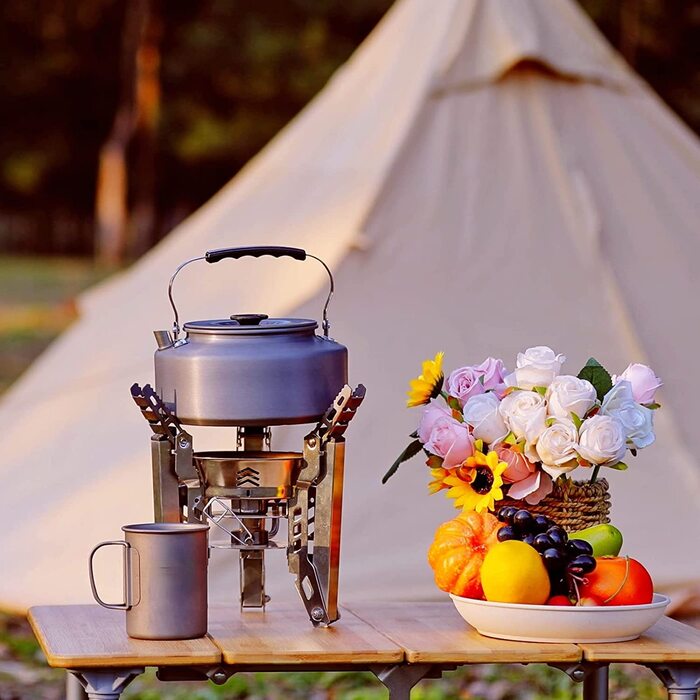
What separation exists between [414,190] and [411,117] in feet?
0.89

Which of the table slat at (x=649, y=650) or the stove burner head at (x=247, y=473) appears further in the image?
the stove burner head at (x=247, y=473)

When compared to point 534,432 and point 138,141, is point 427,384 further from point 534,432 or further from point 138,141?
point 138,141

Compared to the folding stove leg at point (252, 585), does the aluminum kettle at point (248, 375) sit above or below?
above

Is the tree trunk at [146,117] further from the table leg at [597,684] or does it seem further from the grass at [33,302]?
the table leg at [597,684]

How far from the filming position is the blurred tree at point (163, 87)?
20766 mm

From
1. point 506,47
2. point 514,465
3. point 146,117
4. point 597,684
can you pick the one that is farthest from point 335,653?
point 146,117

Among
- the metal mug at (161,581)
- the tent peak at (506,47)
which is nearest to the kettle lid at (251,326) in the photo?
the metal mug at (161,581)

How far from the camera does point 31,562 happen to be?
14.6 feet

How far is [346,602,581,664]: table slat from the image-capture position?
2047 millimetres

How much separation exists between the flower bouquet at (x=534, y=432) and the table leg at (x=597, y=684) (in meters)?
0.31

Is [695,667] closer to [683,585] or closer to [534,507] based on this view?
[534,507]

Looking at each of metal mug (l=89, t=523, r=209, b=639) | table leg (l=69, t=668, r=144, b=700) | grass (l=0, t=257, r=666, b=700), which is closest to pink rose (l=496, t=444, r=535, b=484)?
metal mug (l=89, t=523, r=209, b=639)

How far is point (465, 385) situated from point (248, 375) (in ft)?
1.11

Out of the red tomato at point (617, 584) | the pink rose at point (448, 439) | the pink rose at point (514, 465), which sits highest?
the pink rose at point (448, 439)
